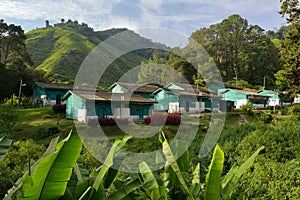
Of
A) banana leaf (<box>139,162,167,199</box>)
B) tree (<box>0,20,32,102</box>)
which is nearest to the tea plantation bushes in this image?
banana leaf (<box>139,162,167,199</box>)

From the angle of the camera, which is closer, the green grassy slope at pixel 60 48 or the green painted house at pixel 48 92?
the green painted house at pixel 48 92

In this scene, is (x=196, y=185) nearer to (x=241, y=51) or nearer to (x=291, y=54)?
(x=291, y=54)

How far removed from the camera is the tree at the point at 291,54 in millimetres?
13045

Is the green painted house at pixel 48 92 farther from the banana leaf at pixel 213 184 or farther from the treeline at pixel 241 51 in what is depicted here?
the banana leaf at pixel 213 184

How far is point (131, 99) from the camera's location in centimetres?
1584

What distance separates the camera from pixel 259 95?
93.5ft

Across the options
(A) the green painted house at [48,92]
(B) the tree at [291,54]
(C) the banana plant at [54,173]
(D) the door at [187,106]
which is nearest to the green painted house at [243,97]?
(D) the door at [187,106]

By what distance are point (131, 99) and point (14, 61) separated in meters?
14.0

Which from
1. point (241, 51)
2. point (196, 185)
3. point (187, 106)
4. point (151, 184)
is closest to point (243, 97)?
point (187, 106)

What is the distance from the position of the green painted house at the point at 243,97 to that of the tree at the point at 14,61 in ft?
58.4

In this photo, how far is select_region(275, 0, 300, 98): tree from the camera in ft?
42.8

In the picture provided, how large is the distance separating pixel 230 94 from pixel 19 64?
763 inches

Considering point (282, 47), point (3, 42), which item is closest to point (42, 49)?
point (3, 42)

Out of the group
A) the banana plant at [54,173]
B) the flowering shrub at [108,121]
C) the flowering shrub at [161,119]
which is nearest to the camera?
the banana plant at [54,173]
